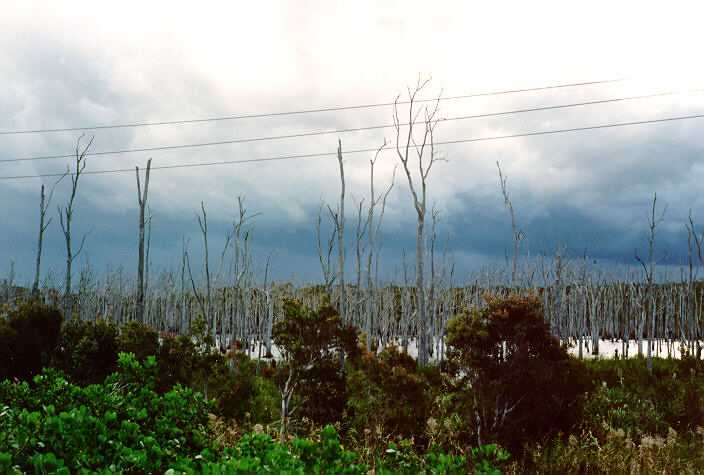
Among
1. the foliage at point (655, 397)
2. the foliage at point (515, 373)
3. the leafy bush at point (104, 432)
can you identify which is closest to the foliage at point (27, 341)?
the leafy bush at point (104, 432)

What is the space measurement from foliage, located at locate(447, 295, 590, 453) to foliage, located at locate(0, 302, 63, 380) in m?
9.47

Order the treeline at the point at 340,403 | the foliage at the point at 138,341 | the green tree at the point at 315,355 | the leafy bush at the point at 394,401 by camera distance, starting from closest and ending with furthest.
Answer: the treeline at the point at 340,403
the leafy bush at the point at 394,401
the green tree at the point at 315,355
the foliage at the point at 138,341

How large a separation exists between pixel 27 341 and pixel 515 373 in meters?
11.1

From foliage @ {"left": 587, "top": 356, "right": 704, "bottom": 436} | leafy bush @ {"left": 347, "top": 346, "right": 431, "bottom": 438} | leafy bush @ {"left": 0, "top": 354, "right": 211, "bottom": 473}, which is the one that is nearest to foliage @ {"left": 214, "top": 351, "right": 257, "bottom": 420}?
leafy bush @ {"left": 347, "top": 346, "right": 431, "bottom": 438}

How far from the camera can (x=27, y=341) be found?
12055 millimetres

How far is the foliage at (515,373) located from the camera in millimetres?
7691

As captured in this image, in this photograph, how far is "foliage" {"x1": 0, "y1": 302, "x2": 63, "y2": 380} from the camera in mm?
11859

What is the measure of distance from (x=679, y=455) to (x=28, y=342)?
13432mm

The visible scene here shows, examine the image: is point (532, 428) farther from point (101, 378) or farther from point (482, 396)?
point (101, 378)

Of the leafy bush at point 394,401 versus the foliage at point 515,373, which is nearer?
the foliage at point 515,373

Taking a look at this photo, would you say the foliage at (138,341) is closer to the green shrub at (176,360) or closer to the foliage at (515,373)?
the green shrub at (176,360)

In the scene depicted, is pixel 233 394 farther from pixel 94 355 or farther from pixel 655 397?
pixel 655 397

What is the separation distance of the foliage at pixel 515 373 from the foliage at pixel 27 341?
31.1 ft

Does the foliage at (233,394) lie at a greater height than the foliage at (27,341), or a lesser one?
lesser
